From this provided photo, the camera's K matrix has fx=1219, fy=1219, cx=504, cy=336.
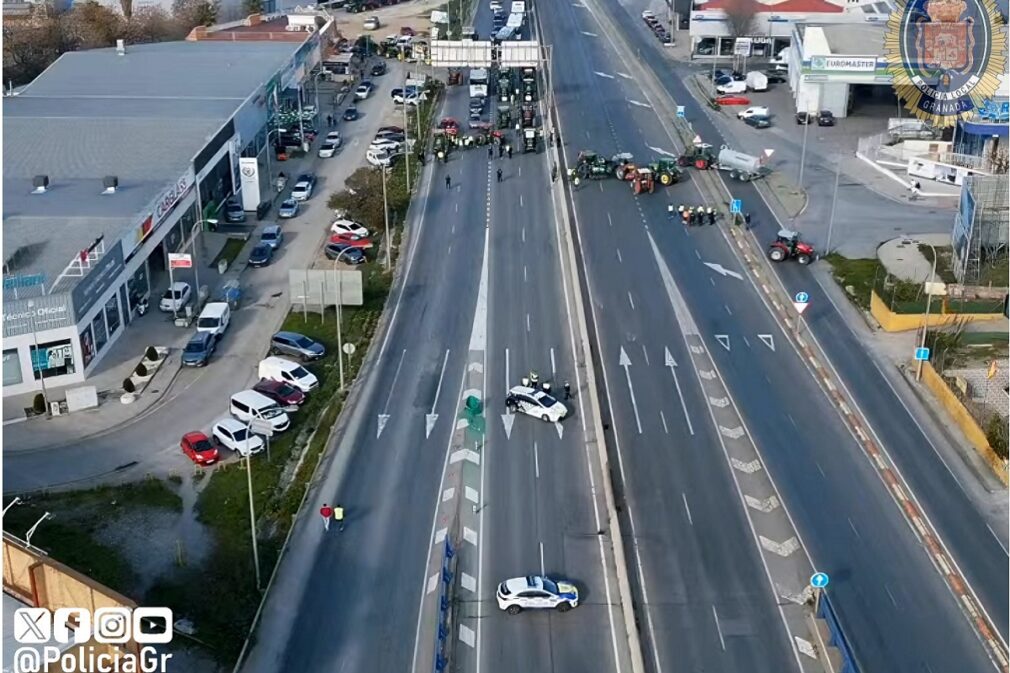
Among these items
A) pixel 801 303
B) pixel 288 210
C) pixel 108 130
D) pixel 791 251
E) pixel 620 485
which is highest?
pixel 108 130

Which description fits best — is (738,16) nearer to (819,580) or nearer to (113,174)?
(113,174)

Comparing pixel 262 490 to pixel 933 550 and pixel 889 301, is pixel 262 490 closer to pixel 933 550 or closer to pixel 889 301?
pixel 933 550

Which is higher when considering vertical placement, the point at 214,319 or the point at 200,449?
the point at 214,319

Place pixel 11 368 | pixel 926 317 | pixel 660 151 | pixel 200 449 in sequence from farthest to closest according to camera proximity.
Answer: pixel 660 151 → pixel 926 317 → pixel 11 368 → pixel 200 449

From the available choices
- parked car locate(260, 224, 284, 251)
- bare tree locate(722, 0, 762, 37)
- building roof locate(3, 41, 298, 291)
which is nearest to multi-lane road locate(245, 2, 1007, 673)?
parked car locate(260, 224, 284, 251)

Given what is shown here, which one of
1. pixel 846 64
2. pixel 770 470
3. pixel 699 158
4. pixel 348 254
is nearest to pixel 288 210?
pixel 348 254

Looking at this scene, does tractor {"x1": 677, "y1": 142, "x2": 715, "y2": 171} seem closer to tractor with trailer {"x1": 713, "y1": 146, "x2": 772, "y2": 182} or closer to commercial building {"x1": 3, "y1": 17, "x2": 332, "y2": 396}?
tractor with trailer {"x1": 713, "y1": 146, "x2": 772, "y2": 182}

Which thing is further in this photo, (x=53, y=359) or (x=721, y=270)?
(x=721, y=270)

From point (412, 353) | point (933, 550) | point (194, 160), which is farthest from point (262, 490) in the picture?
point (194, 160)
